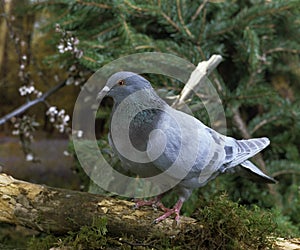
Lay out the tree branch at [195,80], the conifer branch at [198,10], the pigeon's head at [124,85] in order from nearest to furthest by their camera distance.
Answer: the pigeon's head at [124,85], the tree branch at [195,80], the conifer branch at [198,10]

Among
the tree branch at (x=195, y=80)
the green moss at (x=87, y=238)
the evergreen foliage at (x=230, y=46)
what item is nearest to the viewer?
the green moss at (x=87, y=238)

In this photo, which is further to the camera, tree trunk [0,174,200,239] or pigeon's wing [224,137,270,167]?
pigeon's wing [224,137,270,167]

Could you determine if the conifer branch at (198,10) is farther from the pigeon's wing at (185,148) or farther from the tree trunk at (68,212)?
the tree trunk at (68,212)

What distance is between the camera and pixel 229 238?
1.07 m

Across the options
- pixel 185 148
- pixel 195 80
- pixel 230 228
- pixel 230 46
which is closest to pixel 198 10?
pixel 230 46

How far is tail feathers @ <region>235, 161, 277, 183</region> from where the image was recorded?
1.42 metres

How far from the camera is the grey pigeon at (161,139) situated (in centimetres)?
112

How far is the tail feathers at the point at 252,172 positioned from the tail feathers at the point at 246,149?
6 centimetres

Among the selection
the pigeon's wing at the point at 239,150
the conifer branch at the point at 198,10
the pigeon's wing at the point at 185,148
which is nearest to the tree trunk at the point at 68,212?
the pigeon's wing at the point at 185,148

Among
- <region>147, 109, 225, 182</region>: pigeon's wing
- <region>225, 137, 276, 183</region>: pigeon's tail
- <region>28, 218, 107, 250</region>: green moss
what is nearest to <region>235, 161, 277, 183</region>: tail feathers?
<region>225, 137, 276, 183</region>: pigeon's tail

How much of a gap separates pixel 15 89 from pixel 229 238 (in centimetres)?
198

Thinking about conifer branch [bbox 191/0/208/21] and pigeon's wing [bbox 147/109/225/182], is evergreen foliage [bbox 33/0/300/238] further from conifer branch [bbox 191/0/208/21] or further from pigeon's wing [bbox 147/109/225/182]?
pigeon's wing [bbox 147/109/225/182]

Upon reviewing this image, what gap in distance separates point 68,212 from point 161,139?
351mm

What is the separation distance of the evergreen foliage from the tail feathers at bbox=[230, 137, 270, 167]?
33 cm
